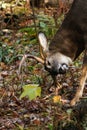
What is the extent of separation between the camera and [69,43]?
26.5 ft

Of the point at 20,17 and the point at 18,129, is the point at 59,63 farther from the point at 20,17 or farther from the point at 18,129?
the point at 20,17

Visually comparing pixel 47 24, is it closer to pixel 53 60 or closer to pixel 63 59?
pixel 63 59

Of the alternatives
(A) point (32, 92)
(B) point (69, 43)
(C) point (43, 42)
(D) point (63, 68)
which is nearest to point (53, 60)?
A: (D) point (63, 68)

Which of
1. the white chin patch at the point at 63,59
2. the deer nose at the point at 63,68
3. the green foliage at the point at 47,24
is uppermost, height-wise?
the white chin patch at the point at 63,59

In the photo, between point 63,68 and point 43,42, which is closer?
point 63,68

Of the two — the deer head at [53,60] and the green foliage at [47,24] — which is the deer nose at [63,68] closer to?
the deer head at [53,60]

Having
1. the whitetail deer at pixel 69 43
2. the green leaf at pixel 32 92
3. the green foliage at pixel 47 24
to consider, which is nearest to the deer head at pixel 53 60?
the whitetail deer at pixel 69 43

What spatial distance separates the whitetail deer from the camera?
7.76 m

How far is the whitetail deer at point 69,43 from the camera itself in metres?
7.76

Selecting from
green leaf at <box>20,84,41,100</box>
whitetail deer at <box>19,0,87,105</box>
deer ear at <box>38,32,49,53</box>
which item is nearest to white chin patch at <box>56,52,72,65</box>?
whitetail deer at <box>19,0,87,105</box>

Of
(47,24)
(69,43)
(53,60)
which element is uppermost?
(69,43)

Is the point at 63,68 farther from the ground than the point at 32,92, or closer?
closer

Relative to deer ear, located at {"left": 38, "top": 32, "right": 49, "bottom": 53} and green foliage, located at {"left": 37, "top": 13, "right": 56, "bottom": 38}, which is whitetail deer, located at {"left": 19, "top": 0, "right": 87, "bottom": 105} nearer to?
deer ear, located at {"left": 38, "top": 32, "right": 49, "bottom": 53}

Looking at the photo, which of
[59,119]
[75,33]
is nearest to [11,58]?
[75,33]
